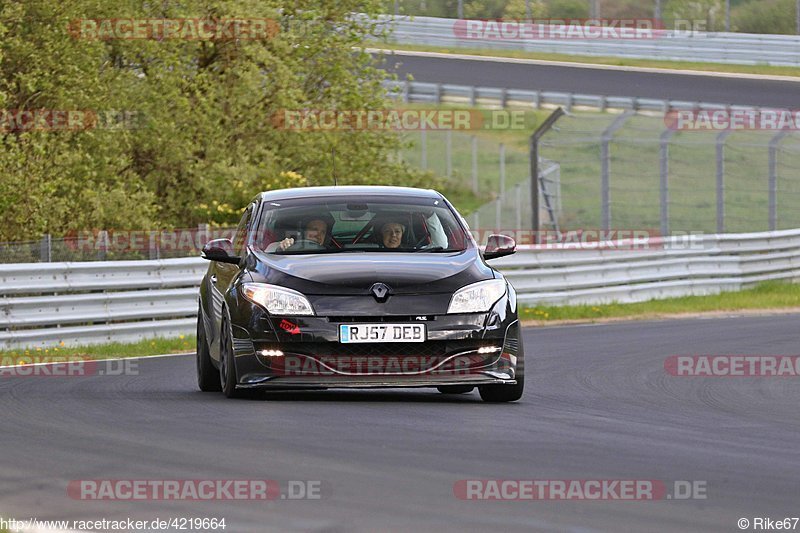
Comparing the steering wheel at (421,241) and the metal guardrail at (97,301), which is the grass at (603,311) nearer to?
the metal guardrail at (97,301)

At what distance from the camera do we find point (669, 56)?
49500 mm

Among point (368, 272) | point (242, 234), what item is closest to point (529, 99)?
point (242, 234)

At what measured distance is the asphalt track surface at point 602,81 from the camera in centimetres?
4128

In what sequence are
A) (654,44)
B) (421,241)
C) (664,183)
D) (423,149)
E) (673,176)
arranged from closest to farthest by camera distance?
(421,241) < (664,183) < (673,176) < (654,44) < (423,149)

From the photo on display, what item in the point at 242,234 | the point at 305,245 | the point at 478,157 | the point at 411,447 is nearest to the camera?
the point at 411,447

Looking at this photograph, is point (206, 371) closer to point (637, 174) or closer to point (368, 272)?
point (368, 272)

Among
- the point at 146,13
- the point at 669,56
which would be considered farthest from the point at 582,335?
the point at 669,56

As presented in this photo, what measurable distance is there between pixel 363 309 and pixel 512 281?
518 inches

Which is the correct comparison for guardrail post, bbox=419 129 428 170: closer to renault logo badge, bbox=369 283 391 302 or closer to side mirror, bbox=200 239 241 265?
side mirror, bbox=200 239 241 265

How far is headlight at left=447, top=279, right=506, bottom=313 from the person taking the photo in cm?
1058

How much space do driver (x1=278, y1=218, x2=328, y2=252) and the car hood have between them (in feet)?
0.74

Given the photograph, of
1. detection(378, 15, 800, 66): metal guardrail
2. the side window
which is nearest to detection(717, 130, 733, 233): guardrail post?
detection(378, 15, 800, 66): metal guardrail

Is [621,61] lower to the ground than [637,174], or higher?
higher

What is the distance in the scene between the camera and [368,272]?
10.6m
